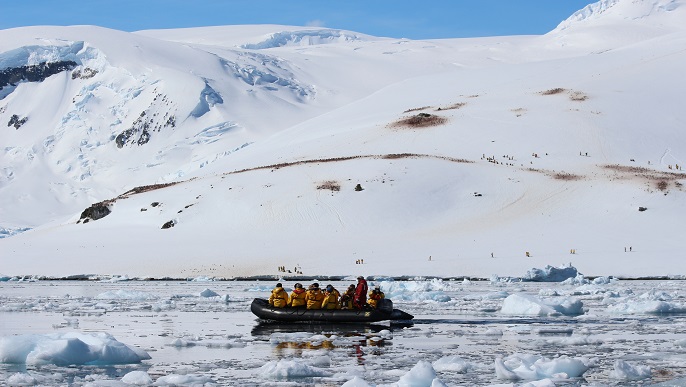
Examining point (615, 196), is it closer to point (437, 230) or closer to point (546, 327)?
point (437, 230)

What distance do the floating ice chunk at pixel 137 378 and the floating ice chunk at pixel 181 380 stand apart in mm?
170

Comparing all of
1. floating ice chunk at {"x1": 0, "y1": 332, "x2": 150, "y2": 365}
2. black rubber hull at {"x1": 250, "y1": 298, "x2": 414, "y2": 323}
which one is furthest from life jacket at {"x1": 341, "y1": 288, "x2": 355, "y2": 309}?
floating ice chunk at {"x1": 0, "y1": 332, "x2": 150, "y2": 365}

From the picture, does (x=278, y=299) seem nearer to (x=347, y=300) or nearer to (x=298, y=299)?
(x=298, y=299)

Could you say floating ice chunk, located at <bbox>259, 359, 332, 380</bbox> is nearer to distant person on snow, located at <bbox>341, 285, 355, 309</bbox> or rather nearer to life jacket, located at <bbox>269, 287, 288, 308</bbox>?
distant person on snow, located at <bbox>341, 285, 355, 309</bbox>

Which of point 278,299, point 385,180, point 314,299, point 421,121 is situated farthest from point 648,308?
point 421,121

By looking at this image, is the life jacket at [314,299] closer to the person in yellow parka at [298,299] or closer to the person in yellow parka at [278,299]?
the person in yellow parka at [298,299]

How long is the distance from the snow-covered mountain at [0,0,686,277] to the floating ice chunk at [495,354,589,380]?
1295 inches

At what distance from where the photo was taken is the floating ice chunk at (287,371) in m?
18.7

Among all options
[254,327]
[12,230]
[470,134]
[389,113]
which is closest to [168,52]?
[12,230]

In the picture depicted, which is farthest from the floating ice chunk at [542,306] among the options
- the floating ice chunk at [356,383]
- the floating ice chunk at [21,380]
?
the floating ice chunk at [21,380]

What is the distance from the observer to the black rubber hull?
2911 cm

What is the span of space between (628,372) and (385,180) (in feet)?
175

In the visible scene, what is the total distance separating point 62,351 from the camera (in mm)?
20172

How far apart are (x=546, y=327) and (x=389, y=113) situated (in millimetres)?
68557
